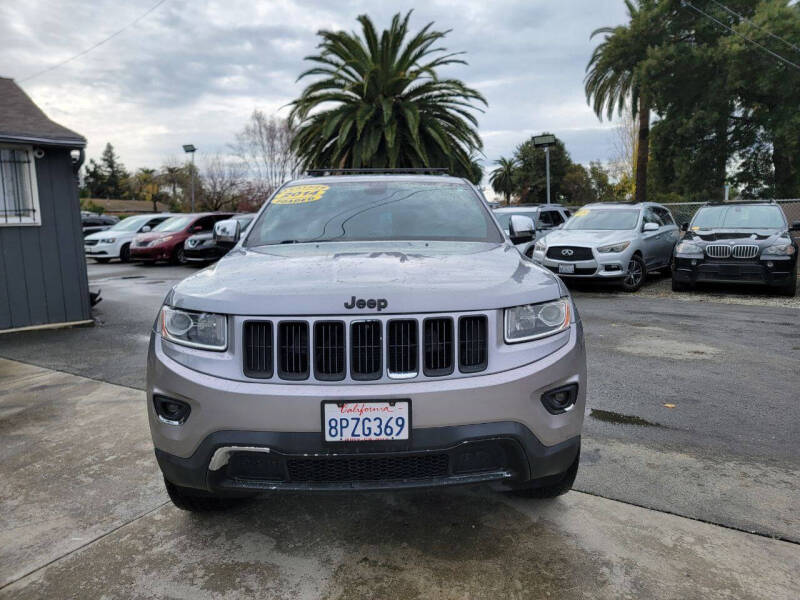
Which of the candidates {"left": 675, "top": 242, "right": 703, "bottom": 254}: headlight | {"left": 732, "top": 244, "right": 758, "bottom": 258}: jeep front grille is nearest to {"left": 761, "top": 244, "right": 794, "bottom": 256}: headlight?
{"left": 732, "top": 244, "right": 758, "bottom": 258}: jeep front grille

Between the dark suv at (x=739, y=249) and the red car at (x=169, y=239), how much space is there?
12.7m

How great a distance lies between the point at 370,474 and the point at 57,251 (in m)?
7.25

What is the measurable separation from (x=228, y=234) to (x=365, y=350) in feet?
7.64

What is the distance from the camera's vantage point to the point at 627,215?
11555 mm

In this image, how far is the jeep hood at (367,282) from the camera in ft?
7.43

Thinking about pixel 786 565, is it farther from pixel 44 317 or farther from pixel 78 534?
pixel 44 317

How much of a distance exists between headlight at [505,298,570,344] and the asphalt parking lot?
2.98ft

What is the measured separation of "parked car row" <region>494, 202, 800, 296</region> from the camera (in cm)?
961

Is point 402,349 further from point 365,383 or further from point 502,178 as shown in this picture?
point 502,178

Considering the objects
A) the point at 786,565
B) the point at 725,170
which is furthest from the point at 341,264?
the point at 725,170

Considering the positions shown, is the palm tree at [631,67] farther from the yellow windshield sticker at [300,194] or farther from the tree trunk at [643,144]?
the yellow windshield sticker at [300,194]

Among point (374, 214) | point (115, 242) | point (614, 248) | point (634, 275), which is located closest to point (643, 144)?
point (634, 275)

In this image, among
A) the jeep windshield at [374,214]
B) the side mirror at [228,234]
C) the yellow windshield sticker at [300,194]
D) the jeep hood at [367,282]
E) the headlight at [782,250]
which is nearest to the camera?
the jeep hood at [367,282]

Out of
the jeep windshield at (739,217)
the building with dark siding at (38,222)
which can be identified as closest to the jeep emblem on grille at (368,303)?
the building with dark siding at (38,222)
